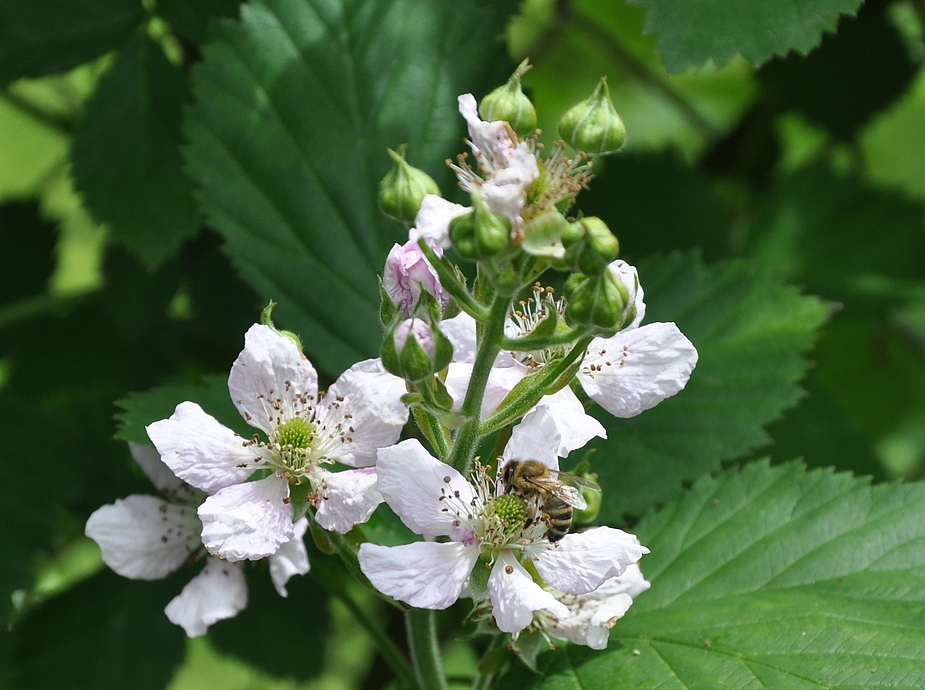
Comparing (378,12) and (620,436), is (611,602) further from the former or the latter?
(378,12)

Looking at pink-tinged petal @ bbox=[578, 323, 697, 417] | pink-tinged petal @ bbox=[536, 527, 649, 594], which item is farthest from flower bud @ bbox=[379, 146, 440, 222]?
pink-tinged petal @ bbox=[536, 527, 649, 594]

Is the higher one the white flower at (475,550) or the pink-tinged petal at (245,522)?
the white flower at (475,550)

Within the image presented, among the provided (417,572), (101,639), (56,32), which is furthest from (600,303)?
(101,639)

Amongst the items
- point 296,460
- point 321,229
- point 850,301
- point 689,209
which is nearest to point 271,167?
point 321,229

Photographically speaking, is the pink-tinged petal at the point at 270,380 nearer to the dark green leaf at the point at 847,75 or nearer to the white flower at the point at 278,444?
the white flower at the point at 278,444

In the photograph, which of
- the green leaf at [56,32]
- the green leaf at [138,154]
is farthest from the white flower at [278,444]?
the green leaf at [56,32]

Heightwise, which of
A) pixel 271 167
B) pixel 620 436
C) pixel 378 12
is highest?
pixel 378 12
